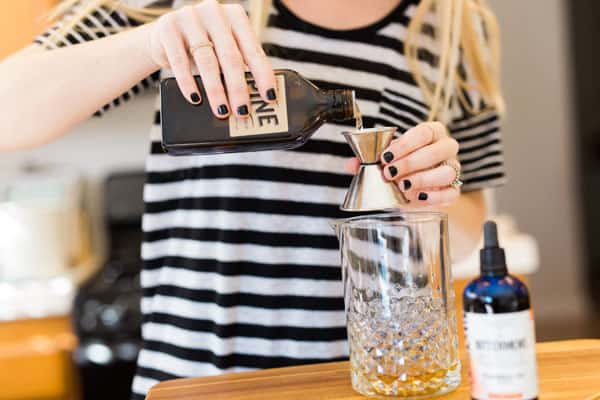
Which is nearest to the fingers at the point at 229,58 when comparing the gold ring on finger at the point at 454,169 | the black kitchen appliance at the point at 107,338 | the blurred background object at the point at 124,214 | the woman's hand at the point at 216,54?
the woman's hand at the point at 216,54

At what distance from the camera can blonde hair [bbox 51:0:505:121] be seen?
1.04m

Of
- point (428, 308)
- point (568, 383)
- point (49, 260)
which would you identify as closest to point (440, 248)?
point (428, 308)

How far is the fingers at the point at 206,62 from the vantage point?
0.75 m

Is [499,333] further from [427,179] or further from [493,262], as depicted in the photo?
[427,179]

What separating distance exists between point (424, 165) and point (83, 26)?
465mm

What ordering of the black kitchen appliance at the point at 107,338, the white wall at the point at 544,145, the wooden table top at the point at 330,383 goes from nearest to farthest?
the wooden table top at the point at 330,383
the black kitchen appliance at the point at 107,338
the white wall at the point at 544,145

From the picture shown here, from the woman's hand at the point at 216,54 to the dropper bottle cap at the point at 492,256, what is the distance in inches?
9.5

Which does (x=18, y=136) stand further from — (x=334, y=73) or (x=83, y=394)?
(x=83, y=394)

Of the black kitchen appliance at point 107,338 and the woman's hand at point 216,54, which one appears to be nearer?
the woman's hand at point 216,54

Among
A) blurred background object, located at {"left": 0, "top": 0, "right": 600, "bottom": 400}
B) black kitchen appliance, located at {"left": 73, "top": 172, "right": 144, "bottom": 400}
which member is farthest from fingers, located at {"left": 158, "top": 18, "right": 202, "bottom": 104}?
black kitchen appliance, located at {"left": 73, "top": 172, "right": 144, "bottom": 400}

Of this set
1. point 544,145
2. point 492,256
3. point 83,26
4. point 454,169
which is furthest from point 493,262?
point 544,145

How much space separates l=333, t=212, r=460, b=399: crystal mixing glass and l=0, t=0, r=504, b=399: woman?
0.58 feet

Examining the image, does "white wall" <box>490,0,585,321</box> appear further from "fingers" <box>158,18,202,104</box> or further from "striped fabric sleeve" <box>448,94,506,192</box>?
"fingers" <box>158,18,202,104</box>

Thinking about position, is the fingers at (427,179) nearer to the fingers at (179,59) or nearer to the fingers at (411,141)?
the fingers at (411,141)
